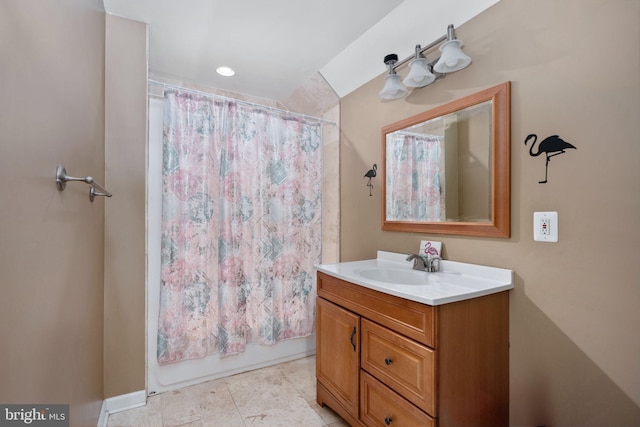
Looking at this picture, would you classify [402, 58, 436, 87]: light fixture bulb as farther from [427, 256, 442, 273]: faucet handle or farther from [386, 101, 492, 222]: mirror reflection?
[427, 256, 442, 273]: faucet handle

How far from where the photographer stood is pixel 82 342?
4.12 feet

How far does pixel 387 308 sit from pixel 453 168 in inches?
32.9

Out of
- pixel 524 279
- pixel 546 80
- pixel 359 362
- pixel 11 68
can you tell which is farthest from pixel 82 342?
pixel 546 80

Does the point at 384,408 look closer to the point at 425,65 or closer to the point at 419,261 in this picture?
the point at 419,261

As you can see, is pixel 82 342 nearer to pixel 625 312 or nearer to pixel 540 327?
pixel 540 327

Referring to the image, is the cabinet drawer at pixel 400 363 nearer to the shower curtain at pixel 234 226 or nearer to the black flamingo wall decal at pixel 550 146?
the black flamingo wall decal at pixel 550 146

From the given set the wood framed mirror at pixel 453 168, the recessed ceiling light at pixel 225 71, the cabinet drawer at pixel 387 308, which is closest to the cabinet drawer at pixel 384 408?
the cabinet drawer at pixel 387 308

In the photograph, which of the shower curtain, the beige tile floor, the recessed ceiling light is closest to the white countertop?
the shower curtain

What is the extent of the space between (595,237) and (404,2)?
150 cm

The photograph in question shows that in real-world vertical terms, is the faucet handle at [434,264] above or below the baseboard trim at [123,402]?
above

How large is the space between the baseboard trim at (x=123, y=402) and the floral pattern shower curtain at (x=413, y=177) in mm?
1880

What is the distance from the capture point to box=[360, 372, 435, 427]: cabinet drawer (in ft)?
3.84

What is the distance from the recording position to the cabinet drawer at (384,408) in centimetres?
117

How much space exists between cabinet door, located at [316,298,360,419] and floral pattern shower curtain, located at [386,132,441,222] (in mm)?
721
